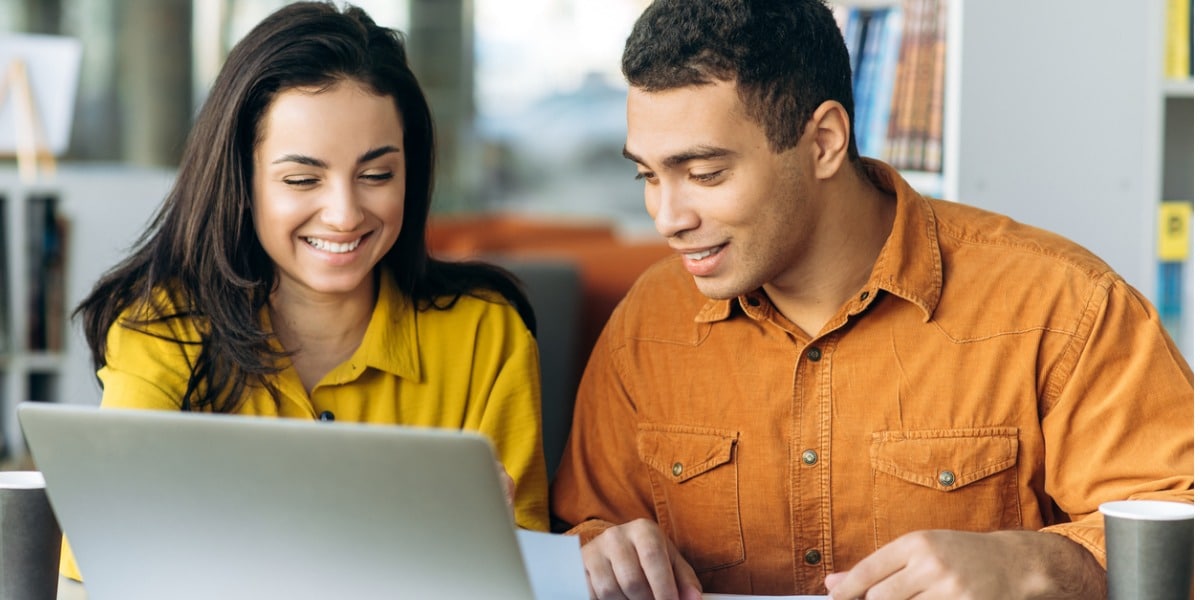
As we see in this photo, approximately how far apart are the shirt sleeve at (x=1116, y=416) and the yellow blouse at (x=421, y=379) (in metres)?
0.60

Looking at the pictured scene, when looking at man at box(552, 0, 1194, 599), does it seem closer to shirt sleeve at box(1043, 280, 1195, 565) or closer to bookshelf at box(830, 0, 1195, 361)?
shirt sleeve at box(1043, 280, 1195, 565)

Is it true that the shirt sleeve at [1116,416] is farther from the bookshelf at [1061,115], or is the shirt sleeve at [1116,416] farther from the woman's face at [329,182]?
the woman's face at [329,182]

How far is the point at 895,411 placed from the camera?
1.49 m

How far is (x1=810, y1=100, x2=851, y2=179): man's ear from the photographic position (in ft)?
4.96

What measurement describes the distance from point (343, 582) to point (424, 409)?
67 cm

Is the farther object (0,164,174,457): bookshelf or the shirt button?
(0,164,174,457): bookshelf

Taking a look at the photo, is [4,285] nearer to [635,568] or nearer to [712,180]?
[712,180]

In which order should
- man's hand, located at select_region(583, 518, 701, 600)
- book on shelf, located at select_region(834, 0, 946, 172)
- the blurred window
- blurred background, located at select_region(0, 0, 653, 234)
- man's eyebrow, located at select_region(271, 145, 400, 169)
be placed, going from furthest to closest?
the blurred window < blurred background, located at select_region(0, 0, 653, 234) < book on shelf, located at select_region(834, 0, 946, 172) < man's eyebrow, located at select_region(271, 145, 400, 169) < man's hand, located at select_region(583, 518, 701, 600)

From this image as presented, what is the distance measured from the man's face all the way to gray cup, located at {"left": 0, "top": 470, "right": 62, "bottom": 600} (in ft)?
2.16

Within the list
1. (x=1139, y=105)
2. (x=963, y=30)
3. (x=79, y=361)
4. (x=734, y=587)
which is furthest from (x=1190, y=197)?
(x=79, y=361)

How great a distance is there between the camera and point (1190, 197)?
2.67 metres

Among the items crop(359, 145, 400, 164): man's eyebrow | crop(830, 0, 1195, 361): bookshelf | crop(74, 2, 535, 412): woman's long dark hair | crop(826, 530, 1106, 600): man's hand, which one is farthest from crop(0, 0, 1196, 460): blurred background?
crop(826, 530, 1106, 600): man's hand

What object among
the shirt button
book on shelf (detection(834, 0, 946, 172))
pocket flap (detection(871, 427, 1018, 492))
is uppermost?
book on shelf (detection(834, 0, 946, 172))

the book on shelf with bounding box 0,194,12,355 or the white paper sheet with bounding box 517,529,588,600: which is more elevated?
the book on shelf with bounding box 0,194,12,355
